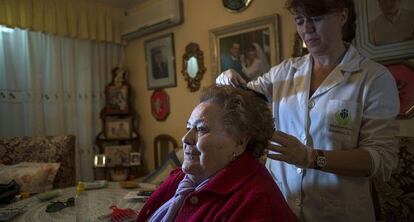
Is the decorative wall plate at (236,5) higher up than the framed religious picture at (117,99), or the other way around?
the decorative wall plate at (236,5)

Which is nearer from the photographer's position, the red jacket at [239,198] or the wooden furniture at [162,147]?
the red jacket at [239,198]

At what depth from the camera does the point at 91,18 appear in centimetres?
319

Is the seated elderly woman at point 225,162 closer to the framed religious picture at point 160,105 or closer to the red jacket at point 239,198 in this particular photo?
the red jacket at point 239,198

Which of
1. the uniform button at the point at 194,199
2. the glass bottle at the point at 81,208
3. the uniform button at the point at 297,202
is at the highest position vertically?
the uniform button at the point at 194,199

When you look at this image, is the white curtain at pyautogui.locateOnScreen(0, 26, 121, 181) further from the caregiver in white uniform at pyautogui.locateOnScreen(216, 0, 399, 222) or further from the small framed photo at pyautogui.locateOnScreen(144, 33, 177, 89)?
the caregiver in white uniform at pyautogui.locateOnScreen(216, 0, 399, 222)

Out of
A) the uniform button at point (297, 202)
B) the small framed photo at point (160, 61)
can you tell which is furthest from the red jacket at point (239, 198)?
the small framed photo at point (160, 61)

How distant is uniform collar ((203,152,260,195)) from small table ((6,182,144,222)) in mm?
631

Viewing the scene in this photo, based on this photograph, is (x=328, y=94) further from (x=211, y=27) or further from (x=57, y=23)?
(x=57, y=23)

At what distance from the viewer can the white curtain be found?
2.74 metres

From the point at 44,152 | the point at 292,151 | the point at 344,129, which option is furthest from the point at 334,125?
the point at 44,152

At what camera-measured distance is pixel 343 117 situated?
985 mm

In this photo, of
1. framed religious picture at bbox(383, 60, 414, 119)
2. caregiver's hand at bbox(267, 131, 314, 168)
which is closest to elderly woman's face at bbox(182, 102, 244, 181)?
caregiver's hand at bbox(267, 131, 314, 168)

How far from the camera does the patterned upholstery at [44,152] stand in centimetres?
238

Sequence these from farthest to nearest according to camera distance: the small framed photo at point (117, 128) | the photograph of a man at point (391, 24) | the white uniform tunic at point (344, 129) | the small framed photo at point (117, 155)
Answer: the small framed photo at point (117, 128) → the small framed photo at point (117, 155) → the photograph of a man at point (391, 24) → the white uniform tunic at point (344, 129)
